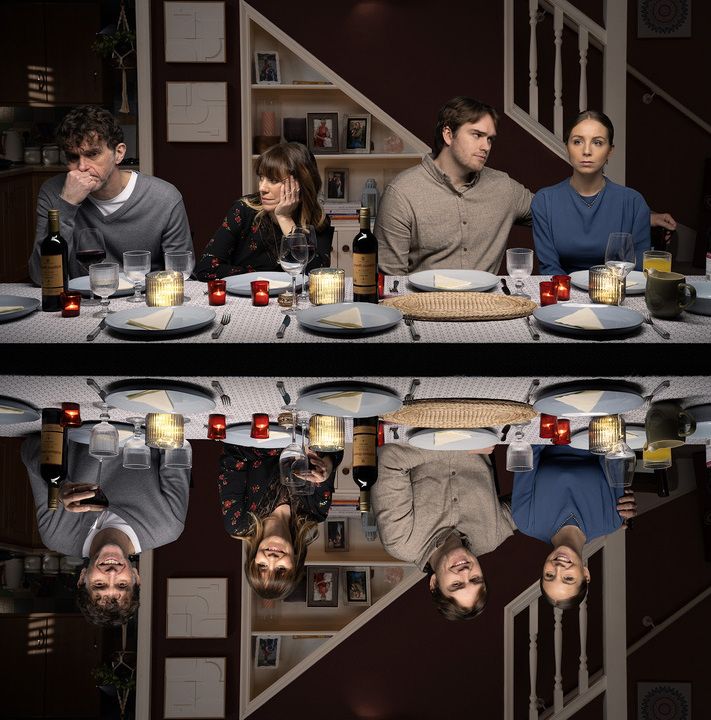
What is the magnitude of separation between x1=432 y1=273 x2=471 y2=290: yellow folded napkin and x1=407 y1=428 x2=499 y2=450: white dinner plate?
4.77ft

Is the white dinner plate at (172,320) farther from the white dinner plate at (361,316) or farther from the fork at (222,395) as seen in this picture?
the fork at (222,395)

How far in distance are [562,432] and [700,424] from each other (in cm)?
22

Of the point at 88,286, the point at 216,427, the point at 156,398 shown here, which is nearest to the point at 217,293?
the point at 88,286

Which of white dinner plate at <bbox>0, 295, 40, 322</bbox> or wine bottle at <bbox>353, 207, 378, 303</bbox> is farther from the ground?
wine bottle at <bbox>353, 207, 378, 303</bbox>

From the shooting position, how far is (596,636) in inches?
41.8

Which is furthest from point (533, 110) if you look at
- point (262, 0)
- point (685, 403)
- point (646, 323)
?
point (685, 403)

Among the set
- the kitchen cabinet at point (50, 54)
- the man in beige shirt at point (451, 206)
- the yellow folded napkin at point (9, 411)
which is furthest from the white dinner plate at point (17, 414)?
the kitchen cabinet at point (50, 54)

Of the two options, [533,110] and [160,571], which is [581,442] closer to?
[160,571]

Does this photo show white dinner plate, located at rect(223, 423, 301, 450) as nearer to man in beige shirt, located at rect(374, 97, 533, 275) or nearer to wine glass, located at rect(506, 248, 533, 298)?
wine glass, located at rect(506, 248, 533, 298)

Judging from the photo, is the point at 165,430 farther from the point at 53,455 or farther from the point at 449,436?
the point at 449,436

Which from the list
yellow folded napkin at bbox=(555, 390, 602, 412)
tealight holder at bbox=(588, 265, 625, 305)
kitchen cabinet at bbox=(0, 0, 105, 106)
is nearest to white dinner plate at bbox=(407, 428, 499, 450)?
yellow folded napkin at bbox=(555, 390, 602, 412)

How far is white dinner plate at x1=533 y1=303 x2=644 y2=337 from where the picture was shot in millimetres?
2375

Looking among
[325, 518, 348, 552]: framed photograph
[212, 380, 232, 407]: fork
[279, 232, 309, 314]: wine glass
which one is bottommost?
[325, 518, 348, 552]: framed photograph

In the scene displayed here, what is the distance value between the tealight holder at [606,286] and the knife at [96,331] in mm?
1190
